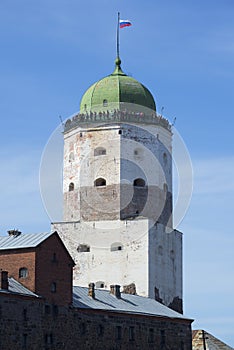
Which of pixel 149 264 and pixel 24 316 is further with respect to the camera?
pixel 149 264

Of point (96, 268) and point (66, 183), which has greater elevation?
point (66, 183)

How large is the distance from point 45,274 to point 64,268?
1971mm

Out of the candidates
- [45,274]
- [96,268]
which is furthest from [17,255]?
[96,268]

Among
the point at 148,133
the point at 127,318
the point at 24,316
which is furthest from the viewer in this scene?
the point at 148,133

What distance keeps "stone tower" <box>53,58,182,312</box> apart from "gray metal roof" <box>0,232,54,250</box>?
14.3 meters

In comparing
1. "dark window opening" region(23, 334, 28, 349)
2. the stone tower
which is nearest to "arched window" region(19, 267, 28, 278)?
"dark window opening" region(23, 334, 28, 349)

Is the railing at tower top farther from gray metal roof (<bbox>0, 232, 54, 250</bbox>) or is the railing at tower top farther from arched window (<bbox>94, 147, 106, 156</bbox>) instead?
gray metal roof (<bbox>0, 232, 54, 250</bbox>)

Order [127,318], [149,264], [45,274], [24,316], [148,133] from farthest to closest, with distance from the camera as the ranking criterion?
[148,133], [149,264], [127,318], [45,274], [24,316]

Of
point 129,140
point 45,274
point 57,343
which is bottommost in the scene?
point 57,343

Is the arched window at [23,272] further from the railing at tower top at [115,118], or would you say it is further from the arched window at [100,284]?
the railing at tower top at [115,118]

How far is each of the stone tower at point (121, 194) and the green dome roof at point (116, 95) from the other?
0.08 meters

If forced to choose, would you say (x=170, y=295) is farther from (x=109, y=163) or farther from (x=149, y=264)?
(x=109, y=163)

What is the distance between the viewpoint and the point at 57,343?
166ft

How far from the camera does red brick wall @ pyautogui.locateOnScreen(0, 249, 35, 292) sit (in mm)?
50787
